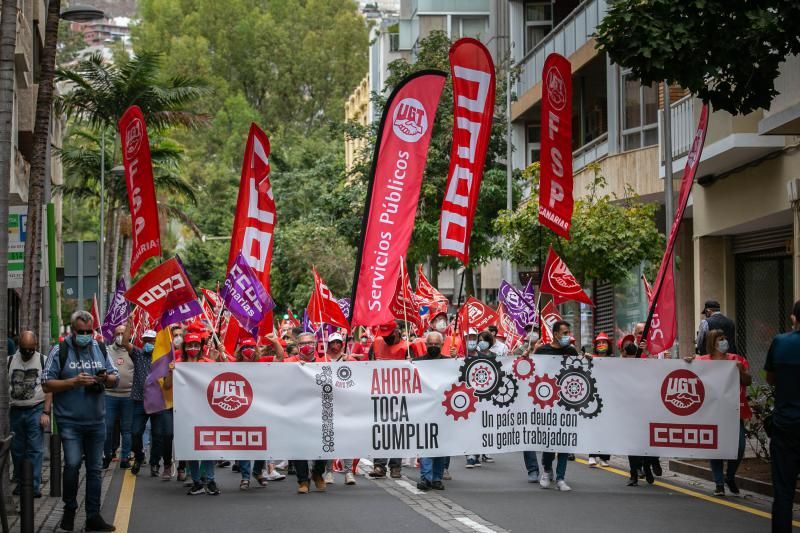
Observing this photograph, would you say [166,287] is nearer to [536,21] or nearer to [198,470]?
[198,470]

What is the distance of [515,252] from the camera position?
28.5 m

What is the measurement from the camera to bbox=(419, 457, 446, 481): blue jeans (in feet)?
48.2

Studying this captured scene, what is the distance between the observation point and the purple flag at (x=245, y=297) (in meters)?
15.6

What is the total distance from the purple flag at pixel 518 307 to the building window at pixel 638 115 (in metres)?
6.54

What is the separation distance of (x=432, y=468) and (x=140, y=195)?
5.67 meters

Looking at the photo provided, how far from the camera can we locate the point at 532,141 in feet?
135

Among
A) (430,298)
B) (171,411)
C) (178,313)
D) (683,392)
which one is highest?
(430,298)

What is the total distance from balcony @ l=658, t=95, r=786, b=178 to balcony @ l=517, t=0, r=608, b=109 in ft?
15.0

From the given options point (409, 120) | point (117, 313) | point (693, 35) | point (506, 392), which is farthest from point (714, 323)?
point (117, 313)

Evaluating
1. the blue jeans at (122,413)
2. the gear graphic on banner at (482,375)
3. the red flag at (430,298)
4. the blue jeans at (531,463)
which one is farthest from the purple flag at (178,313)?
the red flag at (430,298)

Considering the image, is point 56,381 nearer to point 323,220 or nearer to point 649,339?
point 649,339

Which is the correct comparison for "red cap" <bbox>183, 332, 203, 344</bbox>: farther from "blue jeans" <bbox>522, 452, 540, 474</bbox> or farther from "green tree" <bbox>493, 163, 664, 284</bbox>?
"green tree" <bbox>493, 163, 664, 284</bbox>

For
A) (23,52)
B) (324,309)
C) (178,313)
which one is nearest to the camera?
(178,313)

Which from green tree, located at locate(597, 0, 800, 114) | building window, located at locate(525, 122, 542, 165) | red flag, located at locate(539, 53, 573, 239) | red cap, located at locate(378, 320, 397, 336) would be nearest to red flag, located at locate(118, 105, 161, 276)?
red cap, located at locate(378, 320, 397, 336)
